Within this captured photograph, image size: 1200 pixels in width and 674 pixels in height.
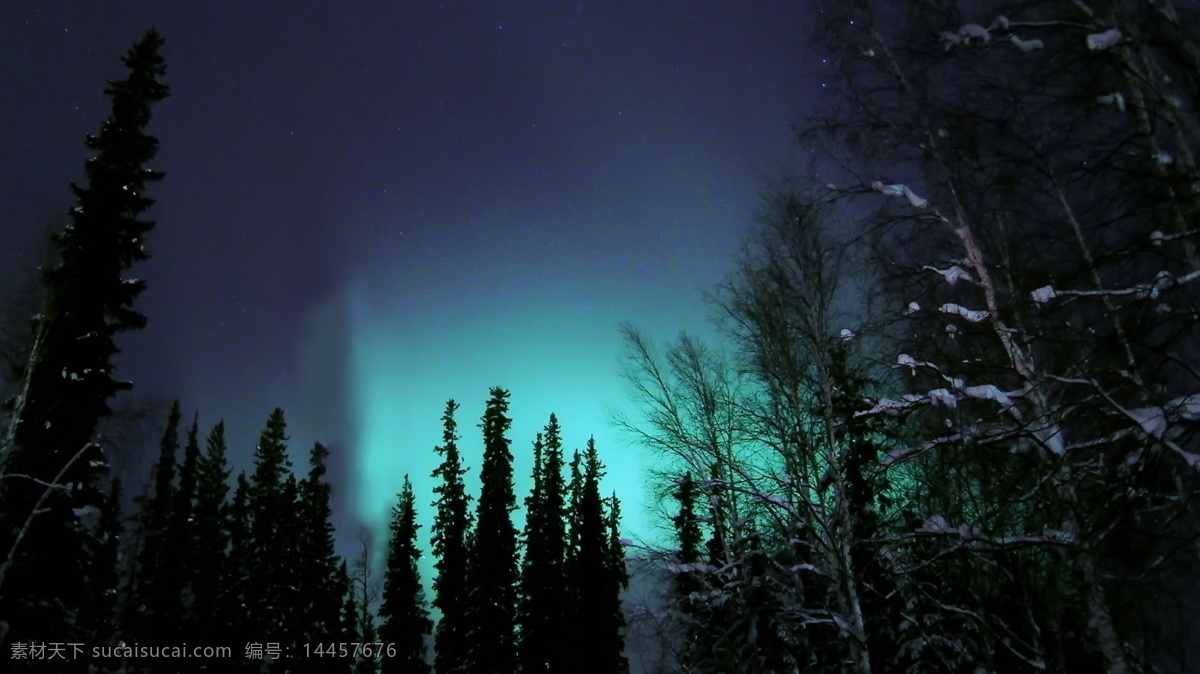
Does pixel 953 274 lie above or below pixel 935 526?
above

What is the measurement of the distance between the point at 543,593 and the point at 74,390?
25995 mm

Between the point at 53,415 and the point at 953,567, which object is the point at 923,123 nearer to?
the point at 953,567

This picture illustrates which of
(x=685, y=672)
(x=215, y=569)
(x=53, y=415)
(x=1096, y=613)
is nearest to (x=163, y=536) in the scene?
(x=215, y=569)

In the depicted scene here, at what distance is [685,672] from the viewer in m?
18.1

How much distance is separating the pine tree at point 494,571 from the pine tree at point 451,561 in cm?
103

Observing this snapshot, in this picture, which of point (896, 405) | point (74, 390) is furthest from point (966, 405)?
point (74, 390)

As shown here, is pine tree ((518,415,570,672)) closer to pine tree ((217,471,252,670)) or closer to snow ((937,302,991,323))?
pine tree ((217,471,252,670))

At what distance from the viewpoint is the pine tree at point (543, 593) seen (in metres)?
Result: 35.8

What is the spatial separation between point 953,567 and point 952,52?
323 inches

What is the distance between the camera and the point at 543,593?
1453 inches

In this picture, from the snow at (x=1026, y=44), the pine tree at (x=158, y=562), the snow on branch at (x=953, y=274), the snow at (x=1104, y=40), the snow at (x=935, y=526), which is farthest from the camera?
the pine tree at (x=158, y=562)

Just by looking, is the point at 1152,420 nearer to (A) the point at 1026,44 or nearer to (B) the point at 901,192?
(A) the point at 1026,44

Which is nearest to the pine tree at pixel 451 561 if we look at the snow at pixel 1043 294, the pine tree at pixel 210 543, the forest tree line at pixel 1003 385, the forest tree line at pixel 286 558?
the forest tree line at pixel 286 558

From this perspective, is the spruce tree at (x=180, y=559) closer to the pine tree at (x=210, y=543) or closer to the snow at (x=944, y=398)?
the pine tree at (x=210, y=543)
